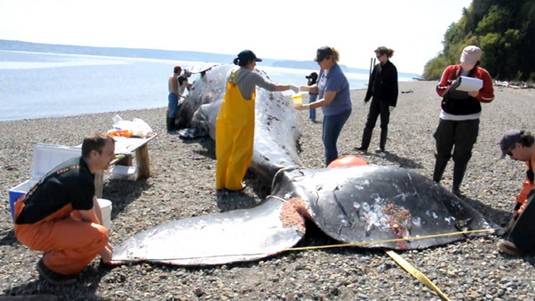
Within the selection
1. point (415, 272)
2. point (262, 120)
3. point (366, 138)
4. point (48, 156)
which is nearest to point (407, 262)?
point (415, 272)

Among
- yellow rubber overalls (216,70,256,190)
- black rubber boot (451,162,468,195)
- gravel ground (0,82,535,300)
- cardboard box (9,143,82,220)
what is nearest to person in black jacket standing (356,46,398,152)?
gravel ground (0,82,535,300)

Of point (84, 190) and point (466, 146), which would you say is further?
point (466, 146)

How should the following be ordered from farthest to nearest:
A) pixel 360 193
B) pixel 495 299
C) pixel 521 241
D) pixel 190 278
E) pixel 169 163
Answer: pixel 169 163 < pixel 360 193 < pixel 521 241 < pixel 190 278 < pixel 495 299

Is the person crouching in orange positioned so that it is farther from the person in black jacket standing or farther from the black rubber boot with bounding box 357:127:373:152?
the black rubber boot with bounding box 357:127:373:152

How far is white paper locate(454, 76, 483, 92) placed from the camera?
5.71m

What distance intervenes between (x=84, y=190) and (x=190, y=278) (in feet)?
3.60

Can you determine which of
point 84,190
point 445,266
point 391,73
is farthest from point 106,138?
point 391,73

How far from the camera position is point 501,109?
18.7 m

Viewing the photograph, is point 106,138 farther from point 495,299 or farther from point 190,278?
point 495,299

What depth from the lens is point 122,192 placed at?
22.1ft

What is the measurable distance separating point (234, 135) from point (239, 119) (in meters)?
0.21

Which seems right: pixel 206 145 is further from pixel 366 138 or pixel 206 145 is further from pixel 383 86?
pixel 383 86

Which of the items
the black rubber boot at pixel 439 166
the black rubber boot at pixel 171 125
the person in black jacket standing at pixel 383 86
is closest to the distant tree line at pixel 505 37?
the black rubber boot at pixel 171 125

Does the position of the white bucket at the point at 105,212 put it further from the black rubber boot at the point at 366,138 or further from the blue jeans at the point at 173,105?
the blue jeans at the point at 173,105
